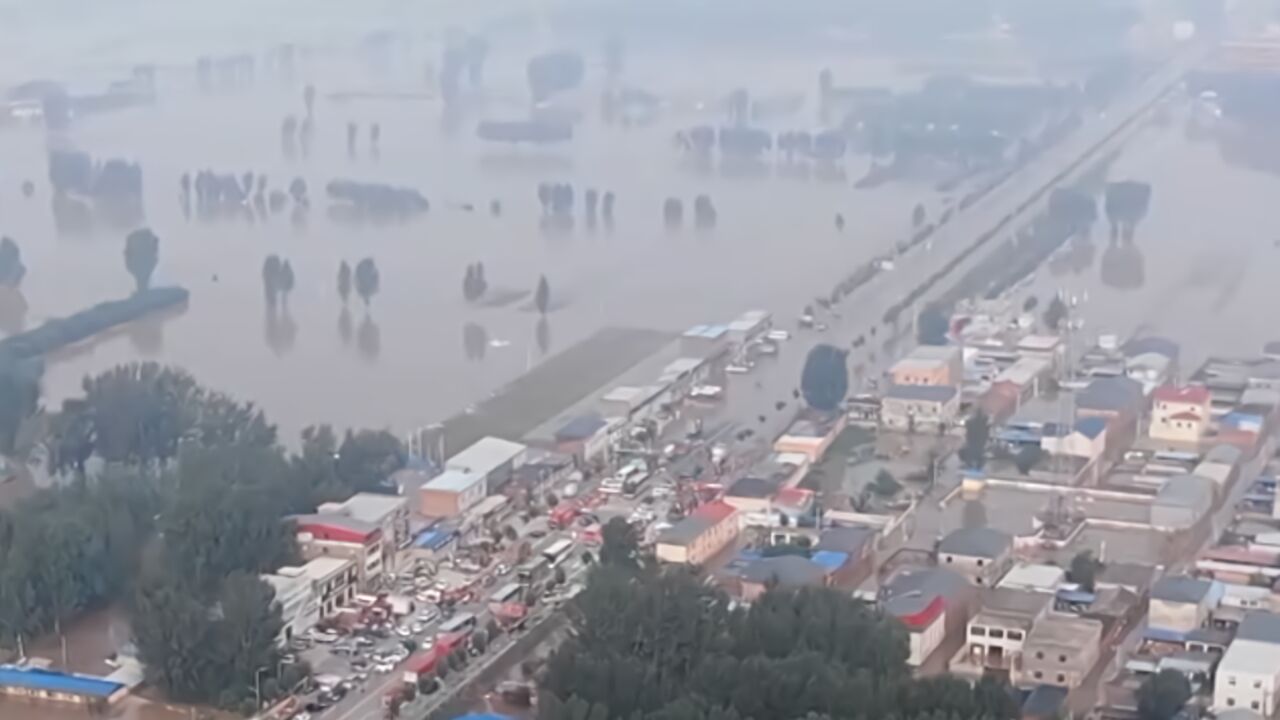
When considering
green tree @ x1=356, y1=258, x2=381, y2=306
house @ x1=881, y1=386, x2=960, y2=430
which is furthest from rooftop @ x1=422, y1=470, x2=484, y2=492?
green tree @ x1=356, y1=258, x2=381, y2=306

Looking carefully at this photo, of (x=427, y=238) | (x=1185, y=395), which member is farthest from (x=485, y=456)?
(x=427, y=238)

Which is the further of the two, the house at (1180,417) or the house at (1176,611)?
the house at (1180,417)

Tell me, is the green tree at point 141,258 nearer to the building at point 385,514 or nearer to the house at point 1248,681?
the building at point 385,514

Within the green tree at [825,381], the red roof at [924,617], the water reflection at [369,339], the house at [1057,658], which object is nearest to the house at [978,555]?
the red roof at [924,617]

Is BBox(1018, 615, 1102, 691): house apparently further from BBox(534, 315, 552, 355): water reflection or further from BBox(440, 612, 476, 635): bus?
BBox(534, 315, 552, 355): water reflection

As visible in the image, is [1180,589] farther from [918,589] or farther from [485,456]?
[485,456]
